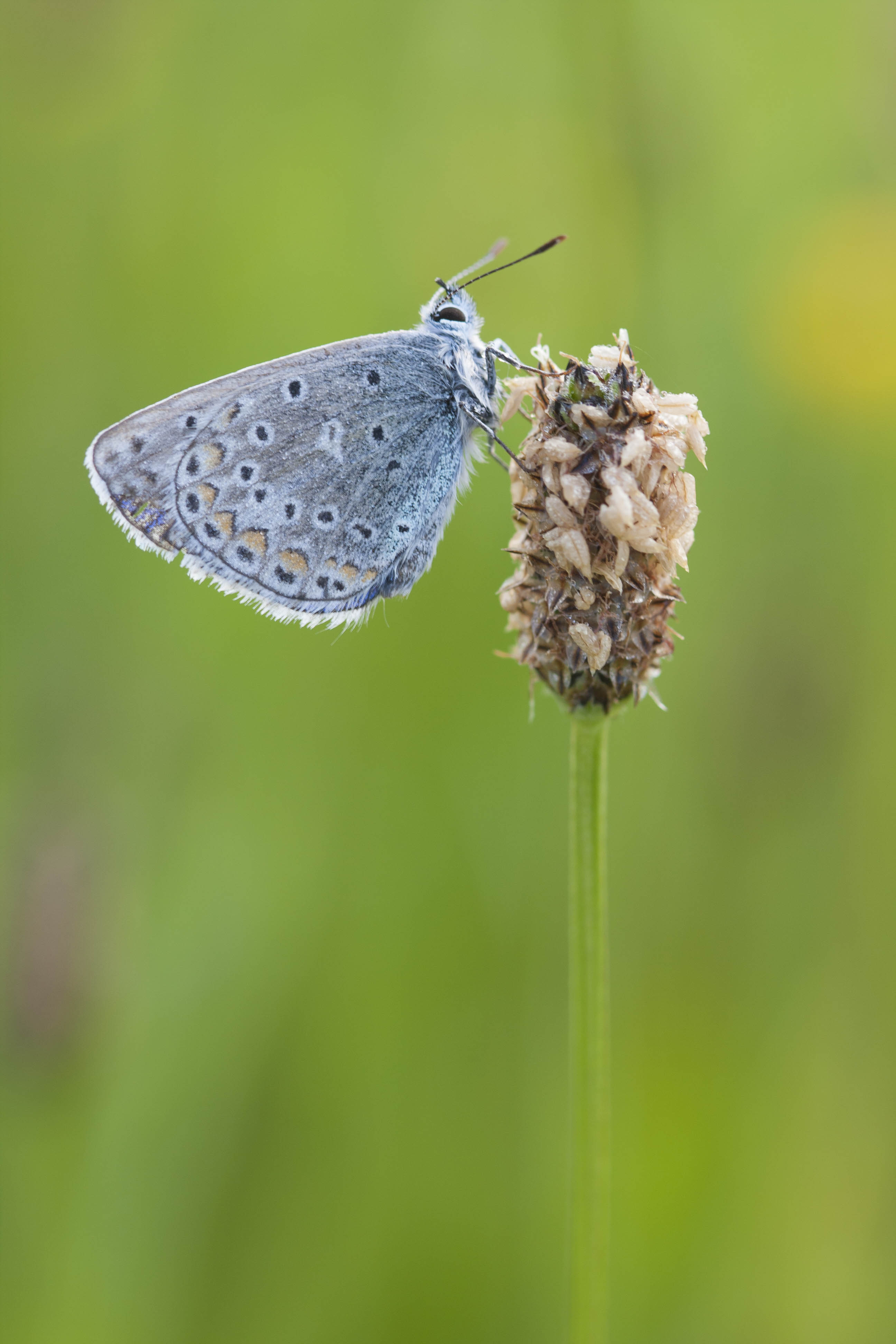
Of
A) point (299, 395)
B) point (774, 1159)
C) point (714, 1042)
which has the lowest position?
point (774, 1159)

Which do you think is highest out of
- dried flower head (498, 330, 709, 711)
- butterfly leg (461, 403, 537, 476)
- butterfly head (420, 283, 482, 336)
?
butterfly head (420, 283, 482, 336)

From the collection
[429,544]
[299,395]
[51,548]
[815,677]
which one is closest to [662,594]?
[429,544]

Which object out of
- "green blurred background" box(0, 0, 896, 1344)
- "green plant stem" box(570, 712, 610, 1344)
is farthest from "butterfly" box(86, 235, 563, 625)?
"green plant stem" box(570, 712, 610, 1344)

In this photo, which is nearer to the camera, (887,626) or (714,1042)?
(714,1042)

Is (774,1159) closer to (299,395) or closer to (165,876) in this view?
(165,876)

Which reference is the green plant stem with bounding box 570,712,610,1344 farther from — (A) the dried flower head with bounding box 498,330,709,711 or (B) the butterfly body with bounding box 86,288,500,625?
(B) the butterfly body with bounding box 86,288,500,625

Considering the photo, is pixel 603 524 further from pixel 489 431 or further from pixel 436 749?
pixel 436 749
